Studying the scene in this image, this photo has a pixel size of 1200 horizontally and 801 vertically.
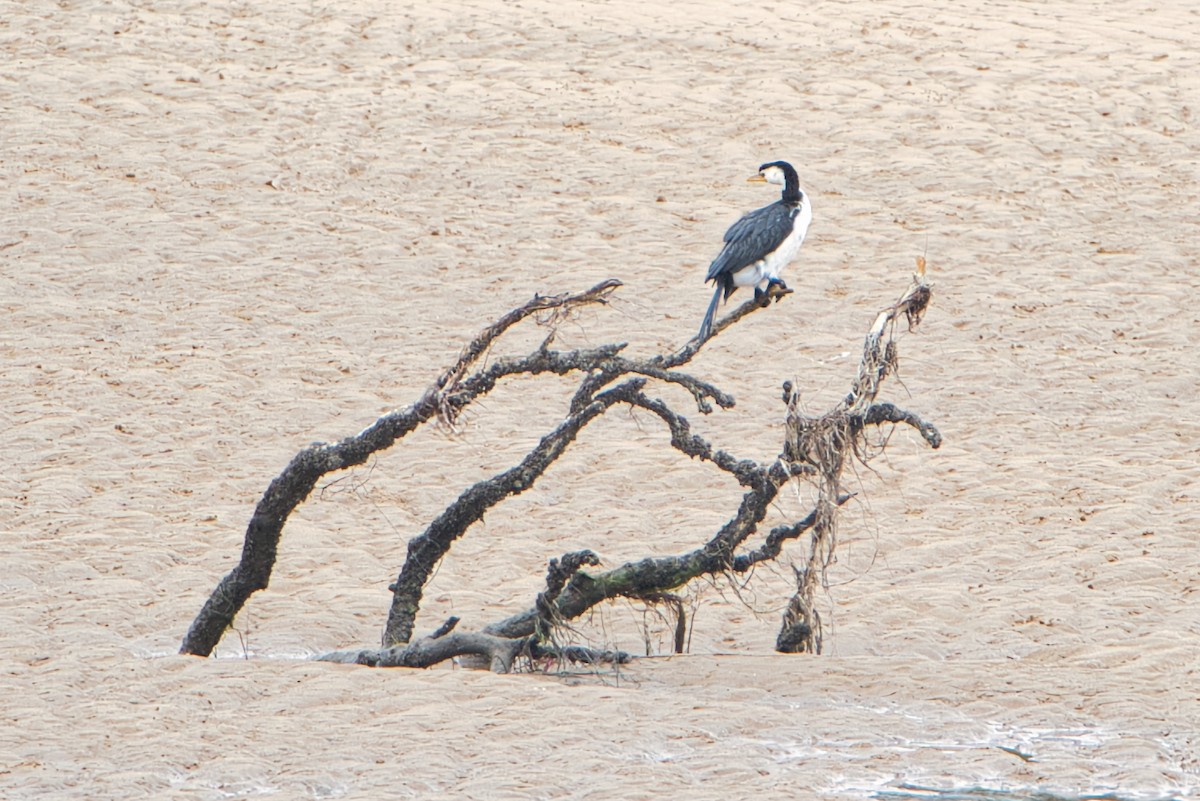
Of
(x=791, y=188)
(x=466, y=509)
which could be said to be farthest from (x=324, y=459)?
(x=791, y=188)

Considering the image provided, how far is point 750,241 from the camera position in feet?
30.6

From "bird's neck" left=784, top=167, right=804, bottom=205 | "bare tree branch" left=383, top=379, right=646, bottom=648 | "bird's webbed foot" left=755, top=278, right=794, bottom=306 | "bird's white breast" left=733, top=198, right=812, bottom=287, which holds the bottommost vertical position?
"bare tree branch" left=383, top=379, right=646, bottom=648

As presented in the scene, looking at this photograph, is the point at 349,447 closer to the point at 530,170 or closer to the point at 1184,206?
the point at 530,170

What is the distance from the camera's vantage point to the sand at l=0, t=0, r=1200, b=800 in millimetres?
6742

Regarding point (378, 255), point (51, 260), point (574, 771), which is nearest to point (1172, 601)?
point (574, 771)

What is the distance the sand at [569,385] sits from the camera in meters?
6.74

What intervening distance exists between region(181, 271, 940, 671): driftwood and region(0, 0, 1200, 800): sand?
1.01 ft

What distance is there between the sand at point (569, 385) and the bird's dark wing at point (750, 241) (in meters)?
1.54

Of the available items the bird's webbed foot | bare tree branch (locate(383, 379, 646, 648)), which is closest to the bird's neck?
the bird's webbed foot

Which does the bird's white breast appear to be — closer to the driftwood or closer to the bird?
the bird

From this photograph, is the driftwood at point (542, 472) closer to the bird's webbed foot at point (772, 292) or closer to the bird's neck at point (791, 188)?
the bird's webbed foot at point (772, 292)

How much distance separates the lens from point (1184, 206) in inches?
591

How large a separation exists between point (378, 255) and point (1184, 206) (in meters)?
7.23

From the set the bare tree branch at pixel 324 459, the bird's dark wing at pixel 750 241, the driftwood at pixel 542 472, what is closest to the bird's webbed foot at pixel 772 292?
the bird's dark wing at pixel 750 241
